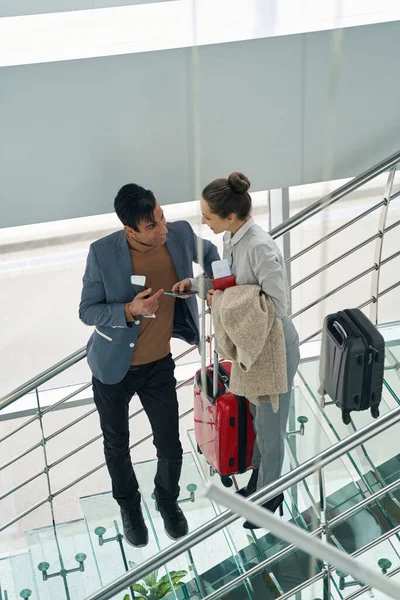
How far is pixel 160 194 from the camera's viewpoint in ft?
10.4

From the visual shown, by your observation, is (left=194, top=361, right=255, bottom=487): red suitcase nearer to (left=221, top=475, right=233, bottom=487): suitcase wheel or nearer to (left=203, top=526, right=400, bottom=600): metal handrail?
(left=221, top=475, right=233, bottom=487): suitcase wheel

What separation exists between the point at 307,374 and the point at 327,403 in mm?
215

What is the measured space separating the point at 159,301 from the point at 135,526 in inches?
34.3

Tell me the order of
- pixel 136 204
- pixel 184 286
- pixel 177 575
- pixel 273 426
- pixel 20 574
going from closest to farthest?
pixel 136 204 < pixel 184 286 < pixel 273 426 < pixel 177 575 < pixel 20 574

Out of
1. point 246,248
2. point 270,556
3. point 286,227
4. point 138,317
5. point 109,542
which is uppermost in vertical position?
point 286,227

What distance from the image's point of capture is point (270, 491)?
238 cm

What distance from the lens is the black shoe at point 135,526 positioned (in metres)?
2.98

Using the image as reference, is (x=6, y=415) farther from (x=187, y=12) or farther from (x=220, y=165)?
(x=187, y=12)

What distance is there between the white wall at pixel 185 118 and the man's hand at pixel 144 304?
69cm

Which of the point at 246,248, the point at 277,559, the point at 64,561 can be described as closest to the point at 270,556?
the point at 277,559

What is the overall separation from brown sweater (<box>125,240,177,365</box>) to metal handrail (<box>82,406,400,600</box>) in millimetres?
568

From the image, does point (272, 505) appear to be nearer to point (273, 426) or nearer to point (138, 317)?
point (273, 426)

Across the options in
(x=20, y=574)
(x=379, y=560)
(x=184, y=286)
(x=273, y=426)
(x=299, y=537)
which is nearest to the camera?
(x=299, y=537)

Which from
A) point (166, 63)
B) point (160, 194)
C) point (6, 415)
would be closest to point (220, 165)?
point (160, 194)
